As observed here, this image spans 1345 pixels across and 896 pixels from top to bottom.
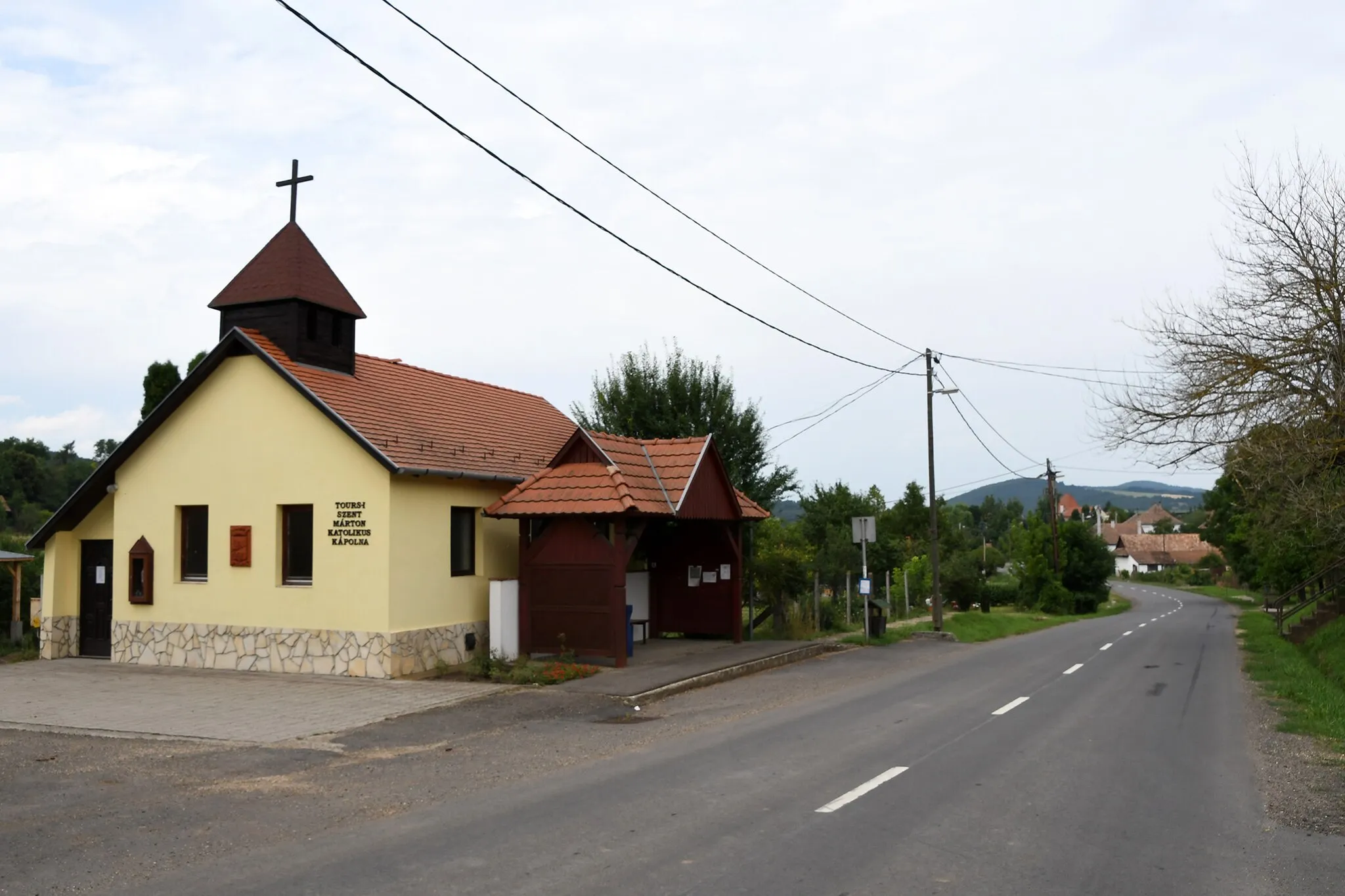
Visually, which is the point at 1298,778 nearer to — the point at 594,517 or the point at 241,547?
the point at 594,517

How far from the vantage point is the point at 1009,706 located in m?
14.2

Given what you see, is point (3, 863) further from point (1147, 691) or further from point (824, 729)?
point (1147, 691)

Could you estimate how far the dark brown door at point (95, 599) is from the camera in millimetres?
20594

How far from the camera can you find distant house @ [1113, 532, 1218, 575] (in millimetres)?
136750

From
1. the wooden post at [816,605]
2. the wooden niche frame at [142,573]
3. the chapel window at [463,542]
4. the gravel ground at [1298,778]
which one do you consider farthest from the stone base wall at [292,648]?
the gravel ground at [1298,778]

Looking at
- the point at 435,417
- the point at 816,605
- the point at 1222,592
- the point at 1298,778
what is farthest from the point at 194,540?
the point at 1222,592

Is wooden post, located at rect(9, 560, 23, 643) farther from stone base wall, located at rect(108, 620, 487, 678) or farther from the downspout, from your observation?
the downspout

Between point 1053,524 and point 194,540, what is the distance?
45947 millimetres

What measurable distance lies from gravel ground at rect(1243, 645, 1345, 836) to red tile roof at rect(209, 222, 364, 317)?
623 inches

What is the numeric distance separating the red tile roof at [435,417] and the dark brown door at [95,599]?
230 inches

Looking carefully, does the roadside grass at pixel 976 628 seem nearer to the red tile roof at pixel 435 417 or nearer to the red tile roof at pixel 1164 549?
the red tile roof at pixel 435 417

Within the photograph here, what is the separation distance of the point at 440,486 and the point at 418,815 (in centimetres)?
1091

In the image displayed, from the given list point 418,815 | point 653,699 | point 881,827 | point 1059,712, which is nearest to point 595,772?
point 418,815

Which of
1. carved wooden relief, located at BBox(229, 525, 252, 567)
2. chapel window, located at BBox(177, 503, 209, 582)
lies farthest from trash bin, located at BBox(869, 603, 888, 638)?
chapel window, located at BBox(177, 503, 209, 582)
